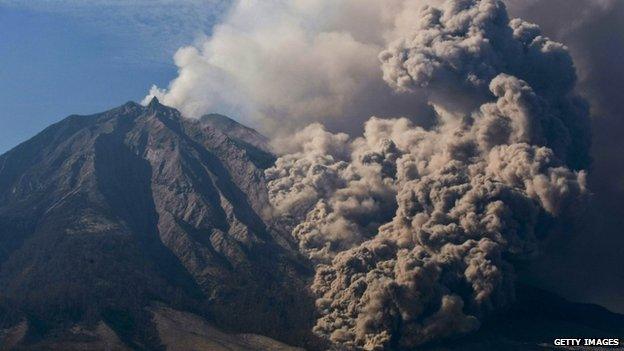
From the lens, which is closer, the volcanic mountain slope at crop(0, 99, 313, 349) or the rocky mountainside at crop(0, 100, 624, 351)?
the rocky mountainside at crop(0, 100, 624, 351)

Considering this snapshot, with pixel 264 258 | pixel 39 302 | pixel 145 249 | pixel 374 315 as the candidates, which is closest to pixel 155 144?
pixel 145 249

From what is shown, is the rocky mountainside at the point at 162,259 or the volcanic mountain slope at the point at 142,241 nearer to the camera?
the rocky mountainside at the point at 162,259

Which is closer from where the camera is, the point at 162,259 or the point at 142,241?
the point at 162,259

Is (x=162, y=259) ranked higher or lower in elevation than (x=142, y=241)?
lower
